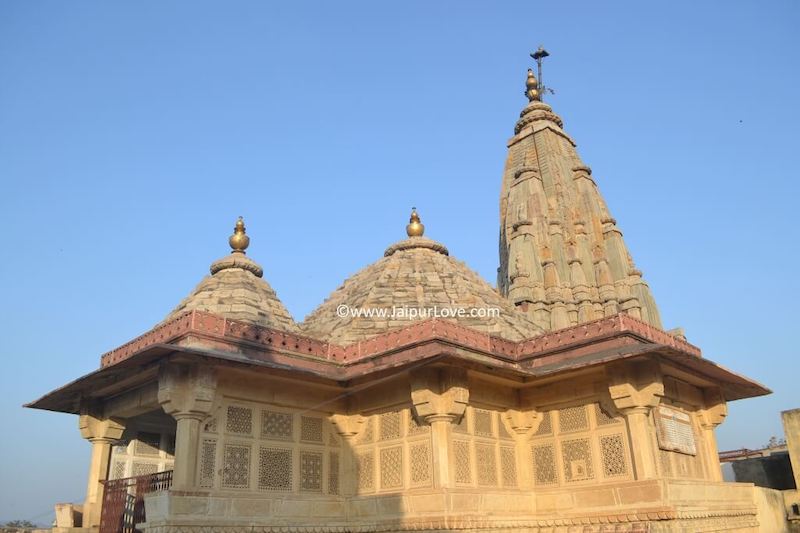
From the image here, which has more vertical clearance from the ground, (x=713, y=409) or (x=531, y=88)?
(x=531, y=88)

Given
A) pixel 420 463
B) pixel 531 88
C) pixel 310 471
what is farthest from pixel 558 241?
pixel 310 471

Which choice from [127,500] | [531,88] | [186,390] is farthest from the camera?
[531,88]

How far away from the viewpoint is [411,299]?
14898 millimetres

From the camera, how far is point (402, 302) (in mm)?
14789

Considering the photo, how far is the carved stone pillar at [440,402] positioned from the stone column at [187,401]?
3.45 m

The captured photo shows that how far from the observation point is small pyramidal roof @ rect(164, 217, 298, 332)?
15.6 metres

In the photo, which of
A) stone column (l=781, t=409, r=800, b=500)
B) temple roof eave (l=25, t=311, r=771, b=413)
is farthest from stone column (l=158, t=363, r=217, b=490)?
stone column (l=781, t=409, r=800, b=500)

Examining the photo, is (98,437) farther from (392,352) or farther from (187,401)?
(392,352)

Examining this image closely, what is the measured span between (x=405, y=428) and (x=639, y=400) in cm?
405

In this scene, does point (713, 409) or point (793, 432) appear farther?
point (793, 432)

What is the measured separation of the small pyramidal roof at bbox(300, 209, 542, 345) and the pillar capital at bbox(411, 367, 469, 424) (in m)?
2.46

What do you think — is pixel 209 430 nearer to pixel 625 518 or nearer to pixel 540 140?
pixel 625 518

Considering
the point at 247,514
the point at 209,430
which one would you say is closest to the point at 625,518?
the point at 247,514

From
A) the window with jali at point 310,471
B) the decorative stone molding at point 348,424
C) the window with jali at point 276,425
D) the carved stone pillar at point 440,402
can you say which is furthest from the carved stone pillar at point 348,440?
the carved stone pillar at point 440,402
